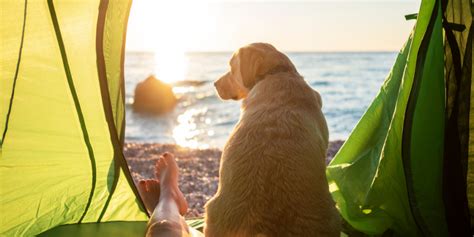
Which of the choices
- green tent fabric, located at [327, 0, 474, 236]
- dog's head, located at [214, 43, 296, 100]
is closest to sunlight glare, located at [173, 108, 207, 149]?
dog's head, located at [214, 43, 296, 100]

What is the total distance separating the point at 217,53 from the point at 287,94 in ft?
167

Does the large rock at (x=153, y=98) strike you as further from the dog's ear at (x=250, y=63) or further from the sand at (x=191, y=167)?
the dog's ear at (x=250, y=63)

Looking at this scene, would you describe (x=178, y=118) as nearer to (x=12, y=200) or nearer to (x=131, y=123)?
(x=131, y=123)

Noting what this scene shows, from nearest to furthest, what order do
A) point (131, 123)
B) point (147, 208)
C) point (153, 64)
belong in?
point (147, 208) < point (131, 123) < point (153, 64)

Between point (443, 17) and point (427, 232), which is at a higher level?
point (443, 17)

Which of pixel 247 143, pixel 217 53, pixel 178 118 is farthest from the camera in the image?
pixel 217 53

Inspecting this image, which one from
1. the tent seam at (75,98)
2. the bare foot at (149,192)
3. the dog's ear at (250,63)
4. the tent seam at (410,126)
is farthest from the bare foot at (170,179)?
the tent seam at (410,126)

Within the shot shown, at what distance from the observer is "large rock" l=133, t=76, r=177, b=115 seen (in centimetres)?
1698

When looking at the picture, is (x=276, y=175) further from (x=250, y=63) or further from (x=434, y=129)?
(x=250, y=63)

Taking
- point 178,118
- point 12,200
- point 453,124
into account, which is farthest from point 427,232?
point 178,118

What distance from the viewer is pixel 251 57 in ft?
11.9

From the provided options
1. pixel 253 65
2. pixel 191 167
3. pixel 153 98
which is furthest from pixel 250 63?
pixel 153 98

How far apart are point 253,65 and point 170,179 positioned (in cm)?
102

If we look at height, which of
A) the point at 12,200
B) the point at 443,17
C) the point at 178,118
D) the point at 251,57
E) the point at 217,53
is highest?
the point at 443,17
